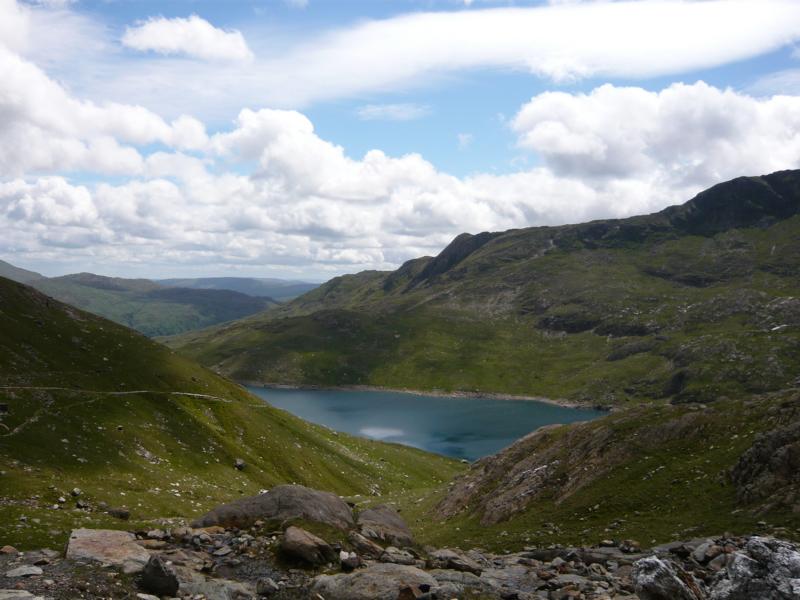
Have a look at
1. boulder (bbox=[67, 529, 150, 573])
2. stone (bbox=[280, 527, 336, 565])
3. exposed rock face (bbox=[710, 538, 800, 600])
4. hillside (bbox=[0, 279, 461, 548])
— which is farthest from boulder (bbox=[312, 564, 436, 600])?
hillside (bbox=[0, 279, 461, 548])

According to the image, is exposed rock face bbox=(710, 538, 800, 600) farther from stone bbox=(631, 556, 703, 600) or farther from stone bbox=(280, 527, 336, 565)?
stone bbox=(280, 527, 336, 565)

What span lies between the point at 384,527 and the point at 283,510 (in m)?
5.51

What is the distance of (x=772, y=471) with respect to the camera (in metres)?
33.6

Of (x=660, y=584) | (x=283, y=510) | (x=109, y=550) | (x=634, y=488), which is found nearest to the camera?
(x=660, y=584)

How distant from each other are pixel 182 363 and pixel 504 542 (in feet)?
289

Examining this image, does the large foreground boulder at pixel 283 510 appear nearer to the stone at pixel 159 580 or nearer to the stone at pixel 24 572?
the stone at pixel 159 580

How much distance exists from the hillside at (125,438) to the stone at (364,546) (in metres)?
12.9

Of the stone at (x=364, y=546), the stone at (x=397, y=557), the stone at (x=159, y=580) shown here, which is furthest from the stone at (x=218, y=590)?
the stone at (x=397, y=557)

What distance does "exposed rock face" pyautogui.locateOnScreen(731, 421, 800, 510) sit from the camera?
104 feet

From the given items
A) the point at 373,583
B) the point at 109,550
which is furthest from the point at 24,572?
the point at 373,583

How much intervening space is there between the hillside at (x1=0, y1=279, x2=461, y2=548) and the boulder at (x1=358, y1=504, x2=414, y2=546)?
14.3 metres

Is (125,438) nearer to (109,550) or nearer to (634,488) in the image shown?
(109,550)

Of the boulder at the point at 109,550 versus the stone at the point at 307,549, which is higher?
the boulder at the point at 109,550

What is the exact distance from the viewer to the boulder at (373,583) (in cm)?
1986
